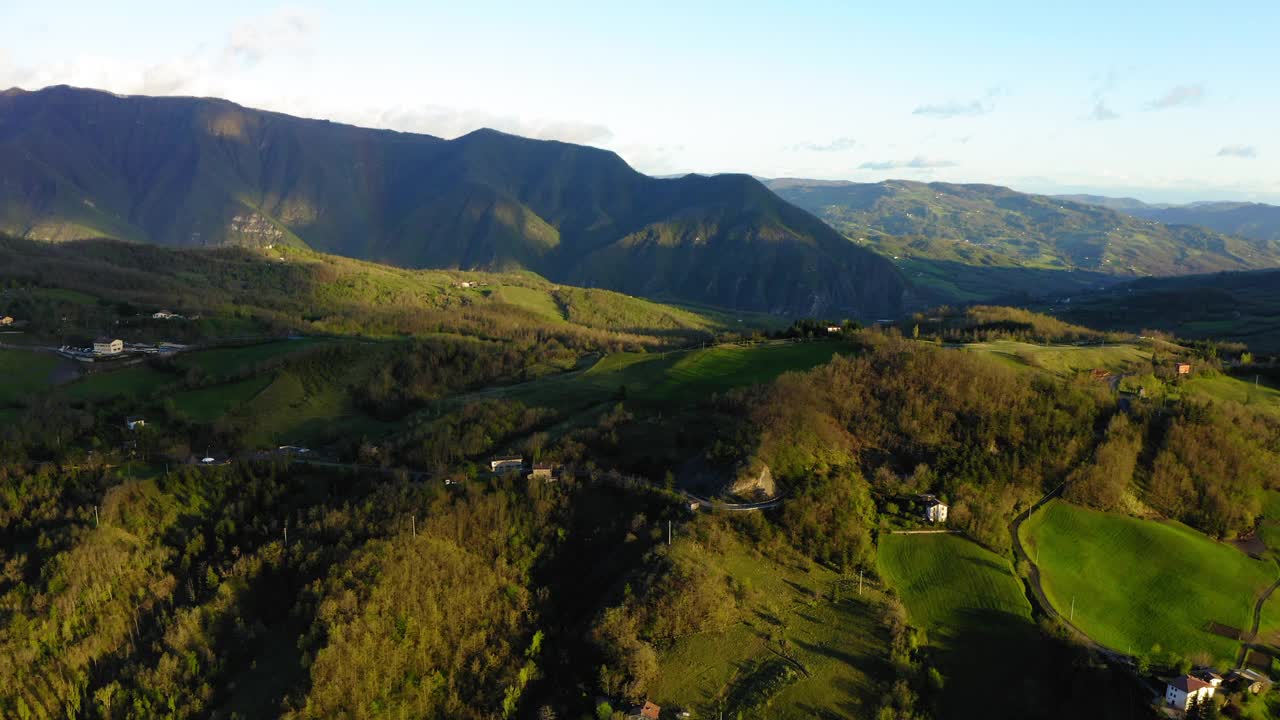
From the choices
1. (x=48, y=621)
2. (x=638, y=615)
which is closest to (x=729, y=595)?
(x=638, y=615)

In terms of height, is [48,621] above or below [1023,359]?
below

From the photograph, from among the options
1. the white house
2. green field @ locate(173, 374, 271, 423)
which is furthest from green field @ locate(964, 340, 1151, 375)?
green field @ locate(173, 374, 271, 423)

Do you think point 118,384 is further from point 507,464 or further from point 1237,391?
point 1237,391

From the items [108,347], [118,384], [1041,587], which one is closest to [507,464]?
[1041,587]

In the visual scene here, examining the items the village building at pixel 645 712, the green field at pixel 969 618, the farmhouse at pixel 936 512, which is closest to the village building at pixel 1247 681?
the green field at pixel 969 618

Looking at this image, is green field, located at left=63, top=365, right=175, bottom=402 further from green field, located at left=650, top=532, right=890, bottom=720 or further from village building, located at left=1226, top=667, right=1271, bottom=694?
village building, located at left=1226, top=667, right=1271, bottom=694

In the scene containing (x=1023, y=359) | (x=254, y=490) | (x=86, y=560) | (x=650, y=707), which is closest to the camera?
(x=650, y=707)

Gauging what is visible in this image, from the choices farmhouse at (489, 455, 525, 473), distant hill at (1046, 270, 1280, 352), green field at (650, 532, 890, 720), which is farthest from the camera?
distant hill at (1046, 270, 1280, 352)

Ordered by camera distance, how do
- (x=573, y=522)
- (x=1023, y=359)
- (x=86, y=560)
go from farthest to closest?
(x=1023, y=359)
(x=573, y=522)
(x=86, y=560)

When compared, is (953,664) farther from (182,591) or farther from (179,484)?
(179,484)
